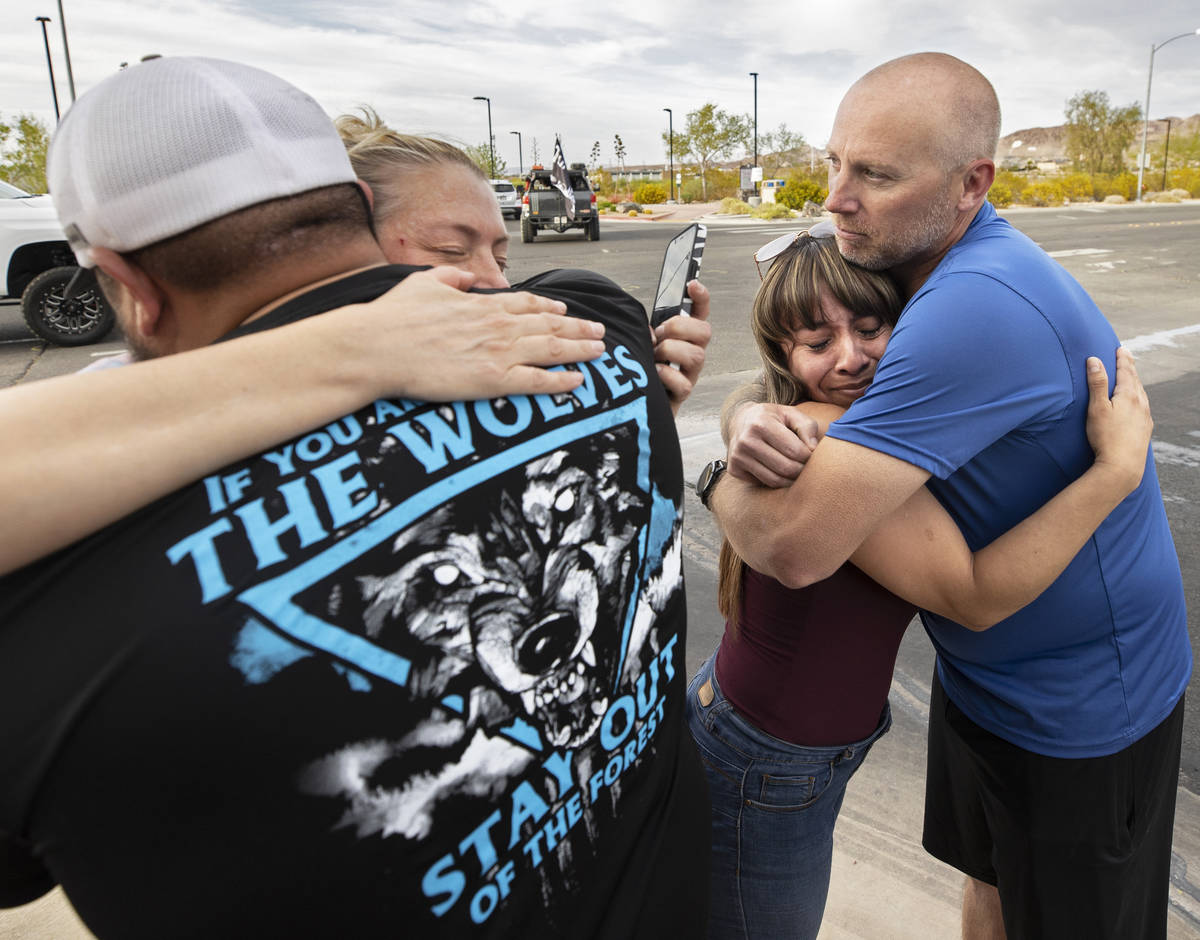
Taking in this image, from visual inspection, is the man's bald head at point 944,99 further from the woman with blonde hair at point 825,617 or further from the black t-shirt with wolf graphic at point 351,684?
the black t-shirt with wolf graphic at point 351,684

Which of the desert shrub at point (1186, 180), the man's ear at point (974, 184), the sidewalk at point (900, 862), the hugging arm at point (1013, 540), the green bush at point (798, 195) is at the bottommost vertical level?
the sidewalk at point (900, 862)

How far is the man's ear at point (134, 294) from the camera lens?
90 cm

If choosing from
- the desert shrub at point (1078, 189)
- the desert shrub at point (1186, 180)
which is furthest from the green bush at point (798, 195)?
the desert shrub at point (1186, 180)

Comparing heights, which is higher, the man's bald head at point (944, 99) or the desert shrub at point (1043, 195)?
the desert shrub at point (1043, 195)

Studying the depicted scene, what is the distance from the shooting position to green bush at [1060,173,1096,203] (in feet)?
131

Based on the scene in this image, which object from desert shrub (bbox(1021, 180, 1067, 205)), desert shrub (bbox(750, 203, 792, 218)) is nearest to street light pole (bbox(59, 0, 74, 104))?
desert shrub (bbox(750, 203, 792, 218))

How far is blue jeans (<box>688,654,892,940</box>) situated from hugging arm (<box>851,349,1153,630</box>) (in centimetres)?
37

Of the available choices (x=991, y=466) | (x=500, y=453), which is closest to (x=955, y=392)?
(x=991, y=466)

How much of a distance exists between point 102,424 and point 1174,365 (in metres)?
8.47

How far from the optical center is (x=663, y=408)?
1.19m

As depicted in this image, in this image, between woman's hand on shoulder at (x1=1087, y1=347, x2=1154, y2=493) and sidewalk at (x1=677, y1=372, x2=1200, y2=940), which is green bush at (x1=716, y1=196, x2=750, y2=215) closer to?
sidewalk at (x1=677, y1=372, x2=1200, y2=940)

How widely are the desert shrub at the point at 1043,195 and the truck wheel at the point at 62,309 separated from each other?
127ft

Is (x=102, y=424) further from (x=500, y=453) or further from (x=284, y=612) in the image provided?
(x=500, y=453)

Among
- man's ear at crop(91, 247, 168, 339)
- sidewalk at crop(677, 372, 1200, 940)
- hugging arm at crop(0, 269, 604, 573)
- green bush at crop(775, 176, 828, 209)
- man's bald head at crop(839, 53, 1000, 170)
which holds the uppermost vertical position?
green bush at crop(775, 176, 828, 209)
